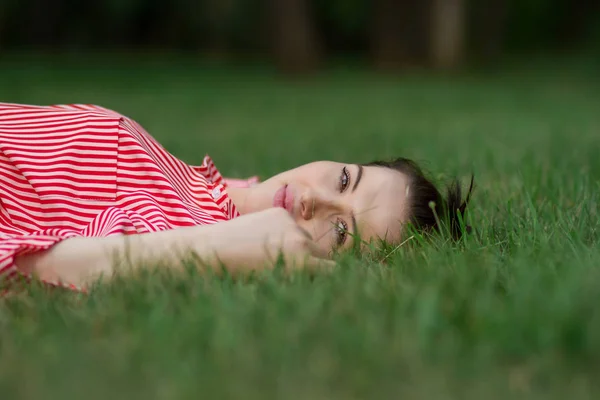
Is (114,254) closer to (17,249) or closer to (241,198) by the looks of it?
(17,249)

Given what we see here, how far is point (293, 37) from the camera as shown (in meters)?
15.1

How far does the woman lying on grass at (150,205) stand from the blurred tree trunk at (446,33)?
1362 centimetres

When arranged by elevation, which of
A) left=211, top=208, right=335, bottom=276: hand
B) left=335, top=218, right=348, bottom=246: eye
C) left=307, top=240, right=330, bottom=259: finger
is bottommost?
left=335, top=218, right=348, bottom=246: eye

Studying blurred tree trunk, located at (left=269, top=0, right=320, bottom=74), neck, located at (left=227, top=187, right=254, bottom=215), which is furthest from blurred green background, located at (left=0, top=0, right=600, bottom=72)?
neck, located at (left=227, top=187, right=254, bottom=215)

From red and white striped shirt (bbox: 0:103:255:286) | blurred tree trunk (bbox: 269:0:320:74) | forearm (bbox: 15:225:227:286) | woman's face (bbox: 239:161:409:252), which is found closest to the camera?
forearm (bbox: 15:225:227:286)

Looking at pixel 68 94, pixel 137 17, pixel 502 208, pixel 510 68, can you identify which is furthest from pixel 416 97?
pixel 137 17

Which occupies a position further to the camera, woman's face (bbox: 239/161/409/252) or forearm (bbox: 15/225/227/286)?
woman's face (bbox: 239/161/409/252)

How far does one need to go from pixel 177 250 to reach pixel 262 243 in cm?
23

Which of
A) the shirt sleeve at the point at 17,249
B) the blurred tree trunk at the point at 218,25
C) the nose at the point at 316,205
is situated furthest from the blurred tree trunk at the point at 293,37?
the shirt sleeve at the point at 17,249

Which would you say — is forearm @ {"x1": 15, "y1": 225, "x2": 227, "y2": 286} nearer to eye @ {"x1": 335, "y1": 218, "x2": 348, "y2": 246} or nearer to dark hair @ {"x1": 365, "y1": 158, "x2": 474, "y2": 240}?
eye @ {"x1": 335, "y1": 218, "x2": 348, "y2": 246}

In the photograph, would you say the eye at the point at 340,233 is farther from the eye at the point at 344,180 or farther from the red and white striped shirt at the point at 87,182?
the red and white striped shirt at the point at 87,182

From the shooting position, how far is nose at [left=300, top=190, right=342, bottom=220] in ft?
8.73

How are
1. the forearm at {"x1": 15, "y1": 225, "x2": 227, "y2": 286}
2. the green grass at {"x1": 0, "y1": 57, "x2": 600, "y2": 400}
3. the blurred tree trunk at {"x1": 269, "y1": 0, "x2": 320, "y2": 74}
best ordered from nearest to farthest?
the green grass at {"x1": 0, "y1": 57, "x2": 600, "y2": 400}
the forearm at {"x1": 15, "y1": 225, "x2": 227, "y2": 286}
the blurred tree trunk at {"x1": 269, "y1": 0, "x2": 320, "y2": 74}

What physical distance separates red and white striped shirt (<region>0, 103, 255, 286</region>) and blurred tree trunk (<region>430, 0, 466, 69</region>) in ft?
45.5
